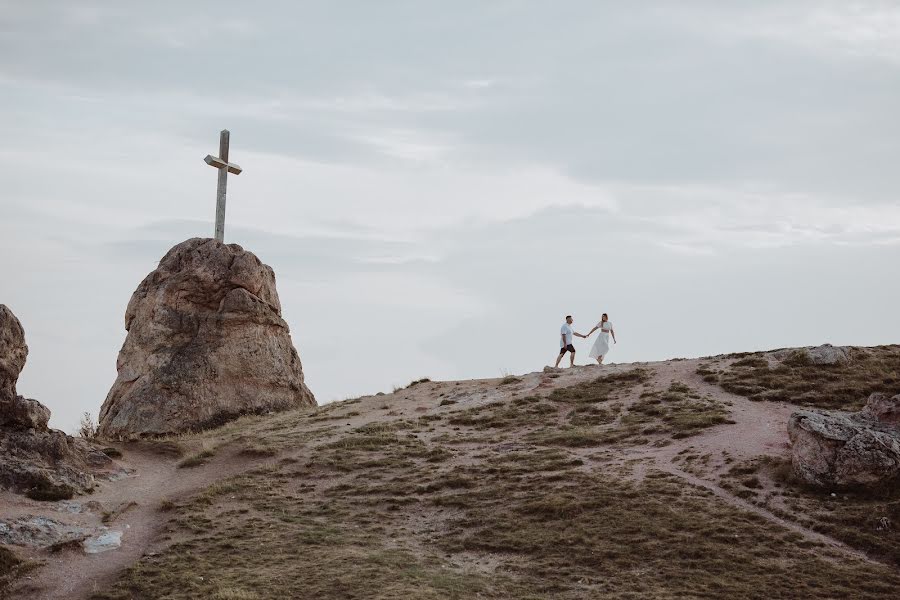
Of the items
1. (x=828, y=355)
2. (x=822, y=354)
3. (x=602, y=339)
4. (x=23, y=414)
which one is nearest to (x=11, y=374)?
(x=23, y=414)

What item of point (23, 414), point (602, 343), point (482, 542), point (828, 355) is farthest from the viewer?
point (602, 343)

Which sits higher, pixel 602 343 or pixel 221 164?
pixel 221 164

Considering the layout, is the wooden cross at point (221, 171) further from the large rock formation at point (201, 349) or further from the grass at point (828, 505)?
the grass at point (828, 505)

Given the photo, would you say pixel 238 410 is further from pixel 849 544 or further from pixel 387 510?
pixel 849 544

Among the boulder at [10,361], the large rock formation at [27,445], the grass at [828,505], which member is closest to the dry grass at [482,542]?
the grass at [828,505]

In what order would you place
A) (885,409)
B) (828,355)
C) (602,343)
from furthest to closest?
(602,343) → (828,355) → (885,409)

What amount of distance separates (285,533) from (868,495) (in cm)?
1328

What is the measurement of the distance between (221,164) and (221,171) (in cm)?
28

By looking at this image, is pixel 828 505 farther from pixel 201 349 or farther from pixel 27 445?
pixel 201 349

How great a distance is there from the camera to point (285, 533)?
2188 cm

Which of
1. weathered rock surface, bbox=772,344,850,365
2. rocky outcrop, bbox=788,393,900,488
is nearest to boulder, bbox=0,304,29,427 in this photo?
rocky outcrop, bbox=788,393,900,488

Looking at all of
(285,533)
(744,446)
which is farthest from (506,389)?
(285,533)

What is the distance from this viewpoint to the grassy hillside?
18547 mm

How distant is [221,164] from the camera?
36.4 m
